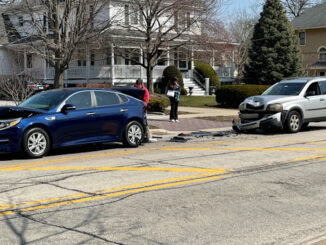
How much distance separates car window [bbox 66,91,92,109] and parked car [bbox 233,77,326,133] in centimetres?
545

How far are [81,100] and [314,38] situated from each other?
1906 inches

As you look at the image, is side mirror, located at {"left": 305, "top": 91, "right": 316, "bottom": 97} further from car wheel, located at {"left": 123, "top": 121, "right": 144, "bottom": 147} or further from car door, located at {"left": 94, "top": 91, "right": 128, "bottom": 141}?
car door, located at {"left": 94, "top": 91, "right": 128, "bottom": 141}

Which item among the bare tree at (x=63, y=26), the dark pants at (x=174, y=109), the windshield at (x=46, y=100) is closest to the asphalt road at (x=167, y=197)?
the windshield at (x=46, y=100)

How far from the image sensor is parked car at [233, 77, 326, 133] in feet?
52.5

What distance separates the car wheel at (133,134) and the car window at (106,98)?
72 cm

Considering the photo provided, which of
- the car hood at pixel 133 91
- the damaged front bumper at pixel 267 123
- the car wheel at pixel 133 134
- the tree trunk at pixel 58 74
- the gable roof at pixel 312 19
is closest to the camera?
the car wheel at pixel 133 134

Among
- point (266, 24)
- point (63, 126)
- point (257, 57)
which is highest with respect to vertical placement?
point (266, 24)

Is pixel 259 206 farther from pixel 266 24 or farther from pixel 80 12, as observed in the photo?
pixel 266 24

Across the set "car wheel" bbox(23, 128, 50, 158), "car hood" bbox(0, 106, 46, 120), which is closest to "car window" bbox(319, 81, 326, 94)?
"car wheel" bbox(23, 128, 50, 158)

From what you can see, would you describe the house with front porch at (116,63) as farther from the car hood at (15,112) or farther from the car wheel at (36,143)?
the car wheel at (36,143)

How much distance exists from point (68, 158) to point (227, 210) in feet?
18.7

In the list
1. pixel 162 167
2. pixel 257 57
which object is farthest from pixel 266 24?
pixel 162 167

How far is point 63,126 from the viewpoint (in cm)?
1184

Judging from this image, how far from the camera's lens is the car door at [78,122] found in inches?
466
